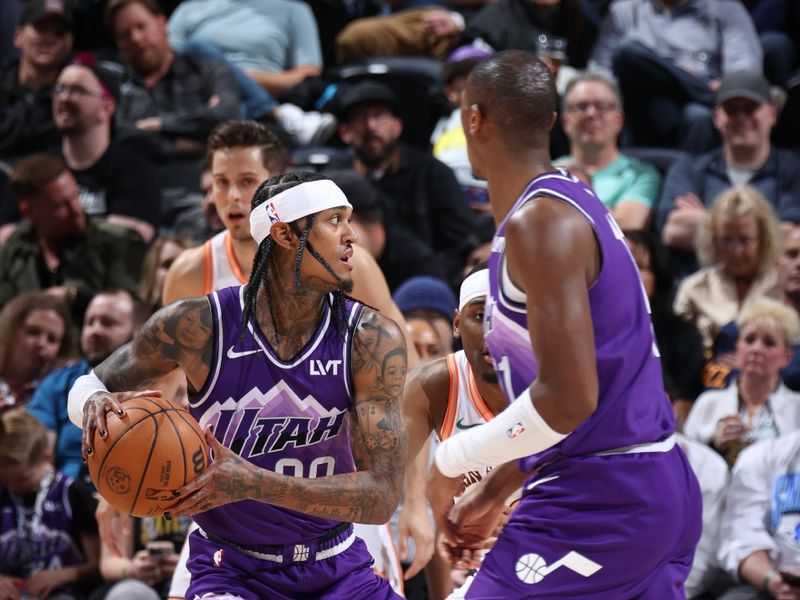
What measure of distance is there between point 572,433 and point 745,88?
5.71 metres

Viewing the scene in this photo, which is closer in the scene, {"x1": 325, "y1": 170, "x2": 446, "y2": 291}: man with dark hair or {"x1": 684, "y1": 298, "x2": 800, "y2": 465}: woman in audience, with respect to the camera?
{"x1": 684, "y1": 298, "x2": 800, "y2": 465}: woman in audience

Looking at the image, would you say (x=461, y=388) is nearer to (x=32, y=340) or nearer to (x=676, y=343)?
(x=676, y=343)

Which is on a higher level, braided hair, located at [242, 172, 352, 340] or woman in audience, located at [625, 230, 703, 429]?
braided hair, located at [242, 172, 352, 340]

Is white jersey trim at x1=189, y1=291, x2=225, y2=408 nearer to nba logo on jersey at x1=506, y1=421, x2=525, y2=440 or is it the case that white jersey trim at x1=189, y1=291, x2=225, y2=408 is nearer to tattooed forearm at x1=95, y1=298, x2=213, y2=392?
tattooed forearm at x1=95, y1=298, x2=213, y2=392

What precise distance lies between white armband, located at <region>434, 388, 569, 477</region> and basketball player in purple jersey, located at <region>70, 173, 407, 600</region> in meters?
0.43

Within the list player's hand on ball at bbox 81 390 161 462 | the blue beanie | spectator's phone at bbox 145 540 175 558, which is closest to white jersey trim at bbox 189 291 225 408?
player's hand on ball at bbox 81 390 161 462

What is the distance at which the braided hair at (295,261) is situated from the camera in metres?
4.14

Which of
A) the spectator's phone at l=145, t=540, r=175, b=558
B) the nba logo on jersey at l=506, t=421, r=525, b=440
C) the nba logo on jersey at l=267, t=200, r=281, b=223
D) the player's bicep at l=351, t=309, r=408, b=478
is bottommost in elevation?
the spectator's phone at l=145, t=540, r=175, b=558

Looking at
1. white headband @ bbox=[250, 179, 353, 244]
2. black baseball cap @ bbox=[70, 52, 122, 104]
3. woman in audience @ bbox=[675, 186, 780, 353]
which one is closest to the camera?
white headband @ bbox=[250, 179, 353, 244]

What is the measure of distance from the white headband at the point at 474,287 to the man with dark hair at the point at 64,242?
4105mm

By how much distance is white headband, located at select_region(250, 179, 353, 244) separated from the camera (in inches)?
164

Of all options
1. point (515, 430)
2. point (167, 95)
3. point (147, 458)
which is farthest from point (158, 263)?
point (515, 430)

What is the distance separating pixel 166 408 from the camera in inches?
147

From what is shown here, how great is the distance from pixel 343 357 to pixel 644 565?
119 centimetres
